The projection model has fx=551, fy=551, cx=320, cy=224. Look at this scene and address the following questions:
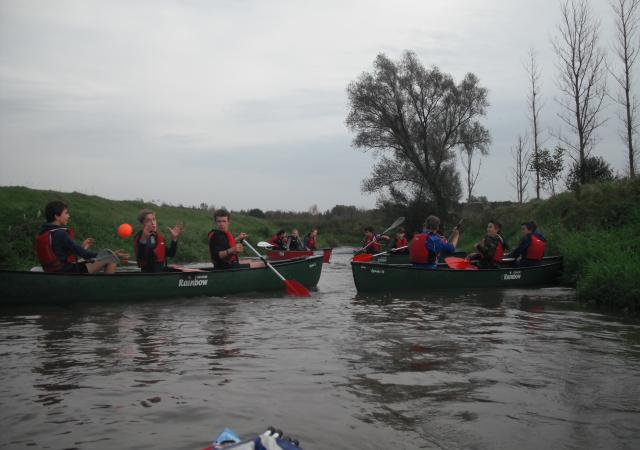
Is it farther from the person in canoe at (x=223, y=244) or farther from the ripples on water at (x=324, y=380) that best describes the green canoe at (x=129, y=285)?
the ripples on water at (x=324, y=380)

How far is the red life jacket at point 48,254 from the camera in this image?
7.68m

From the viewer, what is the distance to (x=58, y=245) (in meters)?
7.76

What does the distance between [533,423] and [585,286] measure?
5.86 metres

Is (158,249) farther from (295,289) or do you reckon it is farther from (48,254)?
(295,289)

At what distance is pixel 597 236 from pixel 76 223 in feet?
47.6

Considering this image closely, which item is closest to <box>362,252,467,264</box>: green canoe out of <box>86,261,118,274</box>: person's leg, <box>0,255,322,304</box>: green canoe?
<box>0,255,322,304</box>: green canoe

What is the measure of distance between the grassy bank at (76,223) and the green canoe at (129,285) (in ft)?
15.2

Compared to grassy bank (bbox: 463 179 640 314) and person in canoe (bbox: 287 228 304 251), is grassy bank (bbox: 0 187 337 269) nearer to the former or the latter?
person in canoe (bbox: 287 228 304 251)

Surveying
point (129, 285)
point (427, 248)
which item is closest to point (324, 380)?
point (129, 285)

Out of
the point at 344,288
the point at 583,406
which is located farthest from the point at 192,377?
the point at 344,288

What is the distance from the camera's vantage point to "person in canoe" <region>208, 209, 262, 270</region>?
889 cm

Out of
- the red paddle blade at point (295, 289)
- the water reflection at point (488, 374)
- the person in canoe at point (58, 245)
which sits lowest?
the water reflection at point (488, 374)

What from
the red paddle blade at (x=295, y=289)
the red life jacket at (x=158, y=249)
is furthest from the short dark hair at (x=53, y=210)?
the red paddle blade at (x=295, y=289)

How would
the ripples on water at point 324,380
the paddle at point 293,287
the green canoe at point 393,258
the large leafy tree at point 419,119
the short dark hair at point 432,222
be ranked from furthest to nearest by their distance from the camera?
the large leafy tree at point 419,119 < the green canoe at point 393,258 < the paddle at point 293,287 < the short dark hair at point 432,222 < the ripples on water at point 324,380
